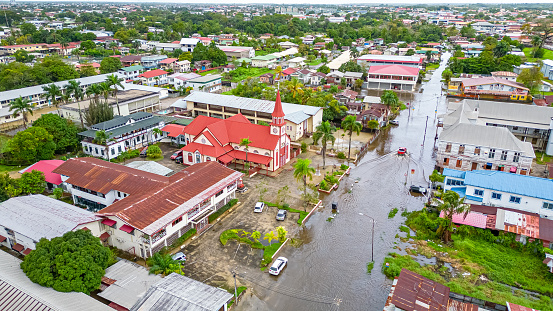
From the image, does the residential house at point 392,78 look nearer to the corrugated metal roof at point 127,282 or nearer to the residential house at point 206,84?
the residential house at point 206,84

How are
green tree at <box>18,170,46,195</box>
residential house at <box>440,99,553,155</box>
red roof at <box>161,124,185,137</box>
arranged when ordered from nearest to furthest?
green tree at <box>18,170,46,195</box> < residential house at <box>440,99,553,155</box> < red roof at <box>161,124,185,137</box>

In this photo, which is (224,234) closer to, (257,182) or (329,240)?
(329,240)

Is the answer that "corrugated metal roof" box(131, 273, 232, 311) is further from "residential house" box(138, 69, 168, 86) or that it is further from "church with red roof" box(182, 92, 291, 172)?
"residential house" box(138, 69, 168, 86)

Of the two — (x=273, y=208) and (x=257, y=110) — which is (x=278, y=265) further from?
(x=257, y=110)

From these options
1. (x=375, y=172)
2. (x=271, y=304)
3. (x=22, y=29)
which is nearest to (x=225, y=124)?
(x=375, y=172)

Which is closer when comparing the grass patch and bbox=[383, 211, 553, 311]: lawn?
bbox=[383, 211, 553, 311]: lawn

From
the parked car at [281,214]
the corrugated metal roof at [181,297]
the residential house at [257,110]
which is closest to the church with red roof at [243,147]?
the residential house at [257,110]

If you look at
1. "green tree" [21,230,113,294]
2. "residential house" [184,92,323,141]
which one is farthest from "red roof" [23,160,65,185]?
"residential house" [184,92,323,141]
